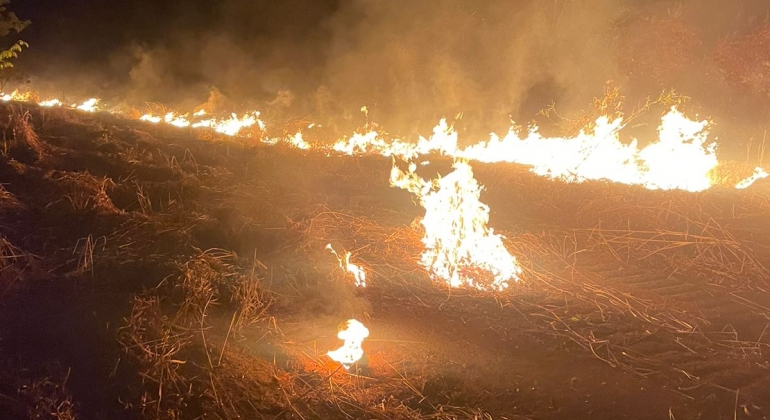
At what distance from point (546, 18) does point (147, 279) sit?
1374 centimetres

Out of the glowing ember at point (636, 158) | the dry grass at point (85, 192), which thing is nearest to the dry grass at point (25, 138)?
the dry grass at point (85, 192)

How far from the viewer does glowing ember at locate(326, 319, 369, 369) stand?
4.39 m

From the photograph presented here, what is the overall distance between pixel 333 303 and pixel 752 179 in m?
10.8

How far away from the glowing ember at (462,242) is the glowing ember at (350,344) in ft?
5.95

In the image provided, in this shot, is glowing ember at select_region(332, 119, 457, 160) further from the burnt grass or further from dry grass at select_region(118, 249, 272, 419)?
dry grass at select_region(118, 249, 272, 419)

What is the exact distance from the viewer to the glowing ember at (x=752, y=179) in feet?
34.4

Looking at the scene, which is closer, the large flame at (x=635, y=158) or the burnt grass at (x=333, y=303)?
the burnt grass at (x=333, y=303)

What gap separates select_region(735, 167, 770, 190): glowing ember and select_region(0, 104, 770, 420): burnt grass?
6.10 feet

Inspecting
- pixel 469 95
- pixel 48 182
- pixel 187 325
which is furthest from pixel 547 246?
pixel 469 95

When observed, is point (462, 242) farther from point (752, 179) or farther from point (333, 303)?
point (752, 179)

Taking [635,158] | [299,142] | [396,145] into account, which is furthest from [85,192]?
[635,158]

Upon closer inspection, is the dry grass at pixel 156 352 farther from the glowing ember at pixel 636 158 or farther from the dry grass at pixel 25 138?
the glowing ember at pixel 636 158

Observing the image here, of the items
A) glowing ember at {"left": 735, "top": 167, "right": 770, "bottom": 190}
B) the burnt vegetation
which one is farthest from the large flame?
the burnt vegetation

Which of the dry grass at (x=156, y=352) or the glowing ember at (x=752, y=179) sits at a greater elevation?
the glowing ember at (x=752, y=179)
